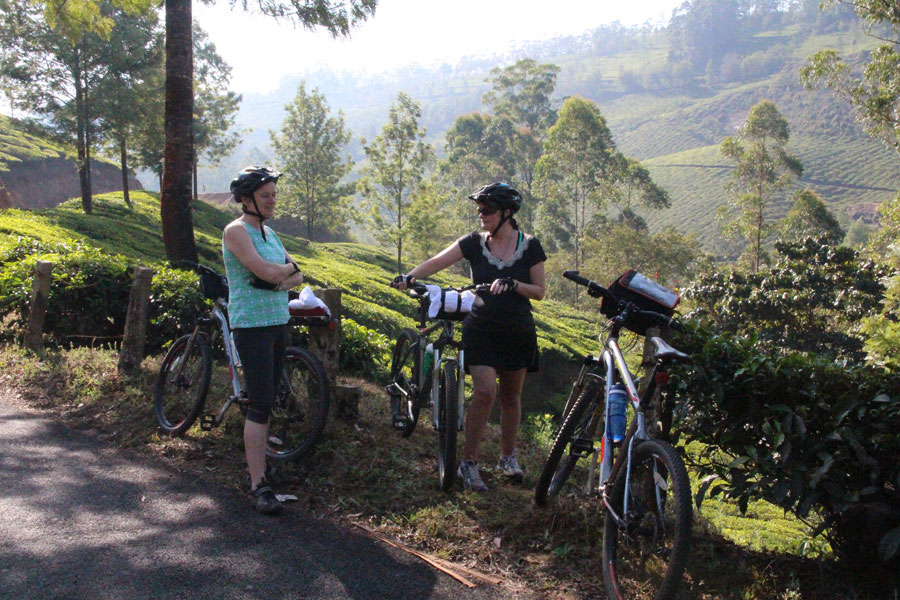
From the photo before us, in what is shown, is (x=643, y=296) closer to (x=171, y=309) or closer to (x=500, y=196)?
(x=500, y=196)

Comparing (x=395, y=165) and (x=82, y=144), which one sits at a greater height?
(x=82, y=144)

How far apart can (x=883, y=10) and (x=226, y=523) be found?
66.5 feet

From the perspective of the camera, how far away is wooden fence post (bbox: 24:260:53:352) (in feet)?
23.9

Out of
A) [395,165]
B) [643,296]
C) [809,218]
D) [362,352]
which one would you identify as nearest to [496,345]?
[643,296]

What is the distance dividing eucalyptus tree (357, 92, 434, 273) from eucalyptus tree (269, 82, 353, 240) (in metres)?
9.46

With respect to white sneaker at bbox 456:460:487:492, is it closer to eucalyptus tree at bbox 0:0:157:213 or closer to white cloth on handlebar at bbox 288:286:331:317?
white cloth on handlebar at bbox 288:286:331:317

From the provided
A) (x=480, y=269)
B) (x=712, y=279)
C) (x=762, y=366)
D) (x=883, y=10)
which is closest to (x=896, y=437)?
(x=762, y=366)

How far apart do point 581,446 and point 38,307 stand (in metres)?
6.10

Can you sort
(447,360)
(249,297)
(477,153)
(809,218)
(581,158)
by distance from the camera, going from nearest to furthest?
(249,297), (447,360), (809,218), (581,158), (477,153)

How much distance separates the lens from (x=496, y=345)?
4.52 meters

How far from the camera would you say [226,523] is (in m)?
3.95

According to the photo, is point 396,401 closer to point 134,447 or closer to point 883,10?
point 134,447

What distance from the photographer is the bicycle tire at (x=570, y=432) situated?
13.1 feet

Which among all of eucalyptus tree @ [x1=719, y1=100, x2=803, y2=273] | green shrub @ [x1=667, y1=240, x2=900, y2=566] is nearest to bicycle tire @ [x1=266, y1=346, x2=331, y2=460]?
green shrub @ [x1=667, y1=240, x2=900, y2=566]
